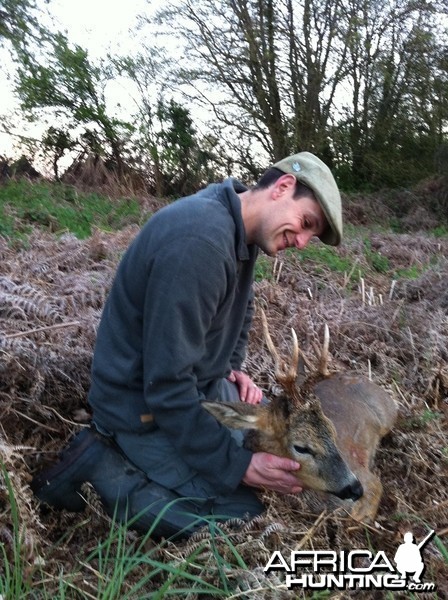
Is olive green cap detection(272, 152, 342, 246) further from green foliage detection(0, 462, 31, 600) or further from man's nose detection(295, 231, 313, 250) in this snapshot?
green foliage detection(0, 462, 31, 600)

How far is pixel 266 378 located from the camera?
449cm

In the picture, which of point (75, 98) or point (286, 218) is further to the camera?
point (75, 98)

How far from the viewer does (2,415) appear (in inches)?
138

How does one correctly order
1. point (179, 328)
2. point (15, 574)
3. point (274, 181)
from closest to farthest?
point (15, 574) → point (179, 328) → point (274, 181)

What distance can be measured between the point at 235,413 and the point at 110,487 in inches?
25.8

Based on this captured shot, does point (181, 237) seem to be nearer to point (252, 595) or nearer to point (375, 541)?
point (252, 595)

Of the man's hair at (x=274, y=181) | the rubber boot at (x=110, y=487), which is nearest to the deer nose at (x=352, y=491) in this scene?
the rubber boot at (x=110, y=487)

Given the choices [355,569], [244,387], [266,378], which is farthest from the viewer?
[266,378]

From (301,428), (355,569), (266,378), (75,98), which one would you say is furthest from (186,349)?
(75,98)

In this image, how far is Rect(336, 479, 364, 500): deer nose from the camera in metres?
3.03

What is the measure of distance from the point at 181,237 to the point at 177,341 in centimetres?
41

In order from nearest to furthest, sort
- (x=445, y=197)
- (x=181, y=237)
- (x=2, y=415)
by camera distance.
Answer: (x=181, y=237) < (x=2, y=415) < (x=445, y=197)

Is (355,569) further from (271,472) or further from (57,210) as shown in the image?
(57,210)

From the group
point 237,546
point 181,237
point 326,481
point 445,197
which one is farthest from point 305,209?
point 445,197
